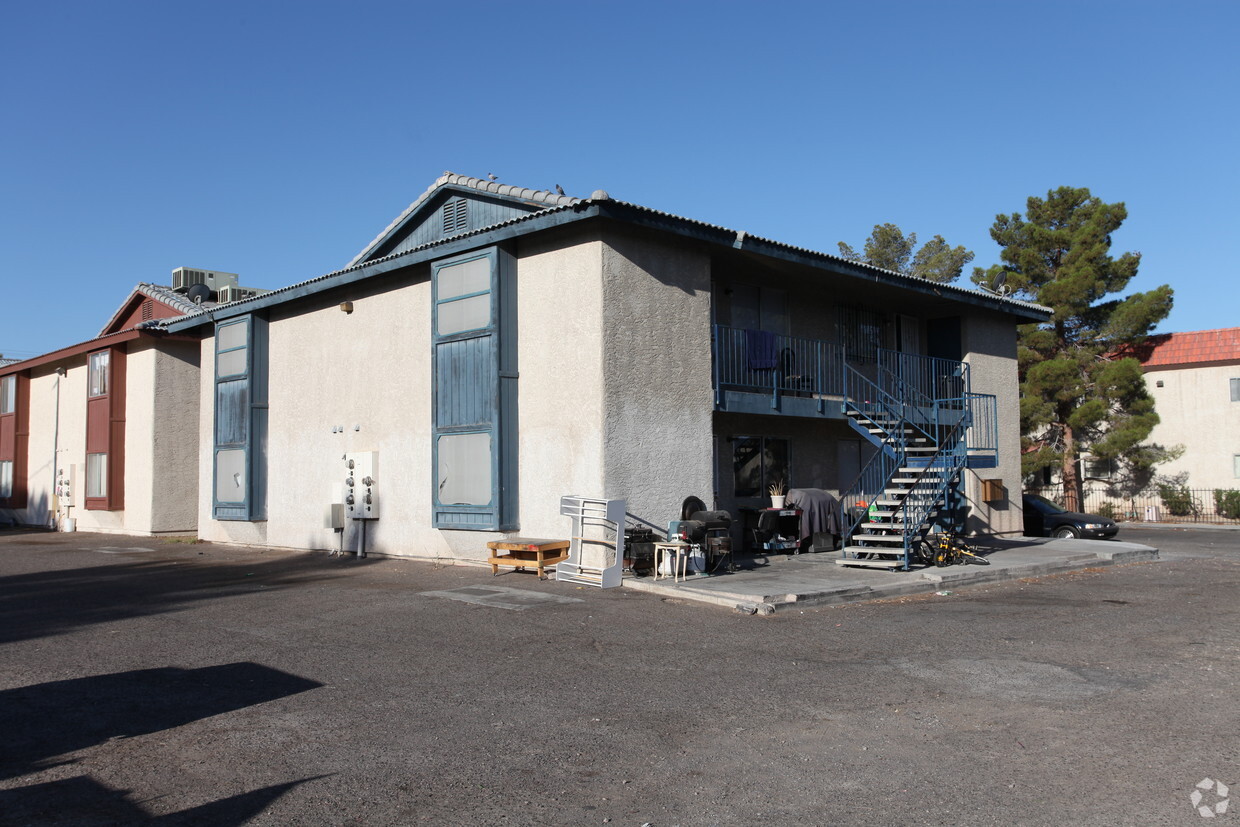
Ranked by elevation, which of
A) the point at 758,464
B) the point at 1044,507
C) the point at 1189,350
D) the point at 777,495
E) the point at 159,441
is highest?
the point at 1189,350

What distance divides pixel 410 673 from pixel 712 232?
29.4 feet

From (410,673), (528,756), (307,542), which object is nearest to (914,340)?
(307,542)

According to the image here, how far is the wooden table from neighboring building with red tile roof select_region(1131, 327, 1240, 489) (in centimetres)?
2893

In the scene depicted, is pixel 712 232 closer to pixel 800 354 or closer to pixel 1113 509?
pixel 800 354

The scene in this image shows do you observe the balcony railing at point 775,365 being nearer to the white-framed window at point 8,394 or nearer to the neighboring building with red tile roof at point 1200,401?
the neighboring building with red tile roof at point 1200,401

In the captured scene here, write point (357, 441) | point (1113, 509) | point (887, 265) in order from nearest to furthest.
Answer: point (357, 441) → point (1113, 509) → point (887, 265)

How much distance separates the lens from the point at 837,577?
13.1 meters

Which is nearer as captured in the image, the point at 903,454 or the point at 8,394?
the point at 903,454

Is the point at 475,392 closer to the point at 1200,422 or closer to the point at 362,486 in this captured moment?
the point at 362,486

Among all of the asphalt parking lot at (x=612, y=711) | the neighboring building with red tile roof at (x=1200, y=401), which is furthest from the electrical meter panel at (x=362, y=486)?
the neighboring building with red tile roof at (x=1200, y=401)

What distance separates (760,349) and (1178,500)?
78.5 ft

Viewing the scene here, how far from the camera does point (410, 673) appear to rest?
7.74 metres

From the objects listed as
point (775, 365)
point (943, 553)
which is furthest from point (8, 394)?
point (943, 553)

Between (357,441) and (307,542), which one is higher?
(357,441)
